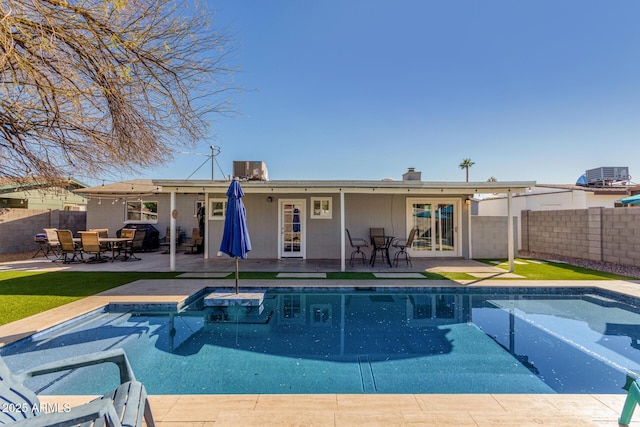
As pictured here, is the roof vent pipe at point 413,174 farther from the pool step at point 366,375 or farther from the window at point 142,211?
the window at point 142,211

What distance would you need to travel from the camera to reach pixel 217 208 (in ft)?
35.7

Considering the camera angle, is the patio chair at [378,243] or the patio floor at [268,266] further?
the patio chair at [378,243]

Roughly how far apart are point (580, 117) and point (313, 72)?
10.5 meters

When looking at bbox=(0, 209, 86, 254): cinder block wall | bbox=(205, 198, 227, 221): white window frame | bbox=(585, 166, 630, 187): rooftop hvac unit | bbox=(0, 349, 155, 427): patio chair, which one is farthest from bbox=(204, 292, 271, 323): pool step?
bbox=(585, 166, 630, 187): rooftop hvac unit

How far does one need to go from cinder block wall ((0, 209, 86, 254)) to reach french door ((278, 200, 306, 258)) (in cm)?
1076

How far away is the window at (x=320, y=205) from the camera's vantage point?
35.1 feet

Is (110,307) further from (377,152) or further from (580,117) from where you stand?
(580,117)

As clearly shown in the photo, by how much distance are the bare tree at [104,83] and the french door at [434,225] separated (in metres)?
8.66

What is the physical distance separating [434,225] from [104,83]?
1054cm

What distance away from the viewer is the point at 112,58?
3.31m

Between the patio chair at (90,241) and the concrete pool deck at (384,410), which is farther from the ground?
the patio chair at (90,241)

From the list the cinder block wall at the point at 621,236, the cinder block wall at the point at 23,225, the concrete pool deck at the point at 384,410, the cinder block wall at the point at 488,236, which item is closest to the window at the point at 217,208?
the cinder block wall at the point at 23,225

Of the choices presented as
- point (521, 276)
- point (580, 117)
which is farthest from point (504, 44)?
point (521, 276)

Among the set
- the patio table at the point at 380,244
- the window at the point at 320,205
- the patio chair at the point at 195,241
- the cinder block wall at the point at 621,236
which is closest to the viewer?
the cinder block wall at the point at 621,236
